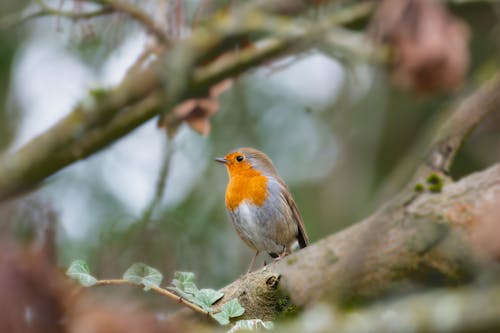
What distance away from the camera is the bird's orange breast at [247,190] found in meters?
4.55

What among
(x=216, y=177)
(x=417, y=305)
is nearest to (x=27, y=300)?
(x=417, y=305)

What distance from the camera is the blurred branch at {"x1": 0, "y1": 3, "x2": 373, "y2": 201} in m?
3.39

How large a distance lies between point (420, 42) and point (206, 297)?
1.44 meters

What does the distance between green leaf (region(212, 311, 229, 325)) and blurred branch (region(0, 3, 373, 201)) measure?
4.03 ft

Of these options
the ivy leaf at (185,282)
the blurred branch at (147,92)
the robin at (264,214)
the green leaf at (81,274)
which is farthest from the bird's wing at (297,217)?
the green leaf at (81,274)

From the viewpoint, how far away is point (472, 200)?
2.58 m

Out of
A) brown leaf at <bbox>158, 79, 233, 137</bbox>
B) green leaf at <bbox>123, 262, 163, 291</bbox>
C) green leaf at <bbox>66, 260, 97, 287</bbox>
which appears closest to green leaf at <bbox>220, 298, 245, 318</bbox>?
green leaf at <bbox>123, 262, 163, 291</bbox>

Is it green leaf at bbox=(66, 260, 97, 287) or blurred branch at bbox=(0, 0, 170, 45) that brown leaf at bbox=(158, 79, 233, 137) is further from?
green leaf at bbox=(66, 260, 97, 287)

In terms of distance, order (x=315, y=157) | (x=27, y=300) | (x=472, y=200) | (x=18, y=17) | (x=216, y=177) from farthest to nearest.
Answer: (x=315, y=157), (x=216, y=177), (x=18, y=17), (x=472, y=200), (x=27, y=300)

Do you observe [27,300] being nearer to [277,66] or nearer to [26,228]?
[26,228]

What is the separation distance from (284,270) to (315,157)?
13.9 feet

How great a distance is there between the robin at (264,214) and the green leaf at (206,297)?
5.30ft

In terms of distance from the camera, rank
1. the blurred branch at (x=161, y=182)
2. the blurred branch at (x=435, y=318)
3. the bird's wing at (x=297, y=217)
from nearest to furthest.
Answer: the blurred branch at (x=435, y=318) → the blurred branch at (x=161, y=182) → the bird's wing at (x=297, y=217)

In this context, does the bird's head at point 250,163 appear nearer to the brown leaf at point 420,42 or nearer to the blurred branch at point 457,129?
the blurred branch at point 457,129
